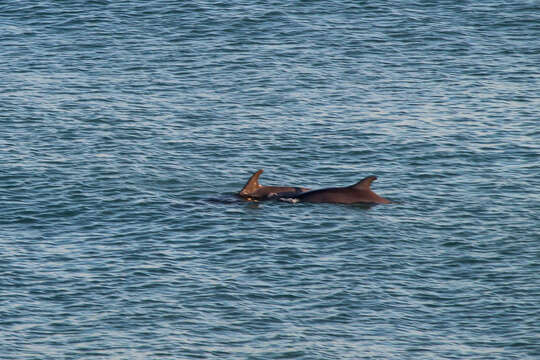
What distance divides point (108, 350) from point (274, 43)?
37376 millimetres

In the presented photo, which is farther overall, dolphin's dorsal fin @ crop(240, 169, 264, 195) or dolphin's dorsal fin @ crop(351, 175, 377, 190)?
dolphin's dorsal fin @ crop(240, 169, 264, 195)

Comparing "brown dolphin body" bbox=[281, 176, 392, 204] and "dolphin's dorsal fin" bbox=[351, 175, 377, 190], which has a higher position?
"dolphin's dorsal fin" bbox=[351, 175, 377, 190]

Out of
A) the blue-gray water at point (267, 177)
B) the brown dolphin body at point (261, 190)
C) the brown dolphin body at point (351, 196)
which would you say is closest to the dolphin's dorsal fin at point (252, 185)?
the brown dolphin body at point (261, 190)

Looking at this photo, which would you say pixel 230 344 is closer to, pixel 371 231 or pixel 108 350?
pixel 108 350

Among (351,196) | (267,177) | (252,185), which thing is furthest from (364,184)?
(267,177)

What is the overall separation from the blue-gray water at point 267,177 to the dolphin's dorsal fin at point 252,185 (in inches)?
19.9

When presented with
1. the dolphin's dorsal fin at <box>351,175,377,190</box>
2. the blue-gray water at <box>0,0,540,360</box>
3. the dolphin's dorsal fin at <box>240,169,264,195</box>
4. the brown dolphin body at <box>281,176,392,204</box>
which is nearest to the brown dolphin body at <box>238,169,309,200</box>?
the dolphin's dorsal fin at <box>240,169,264,195</box>

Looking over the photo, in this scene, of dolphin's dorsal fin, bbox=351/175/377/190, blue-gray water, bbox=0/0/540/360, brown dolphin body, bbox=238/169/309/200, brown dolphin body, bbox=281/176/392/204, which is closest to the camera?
blue-gray water, bbox=0/0/540/360

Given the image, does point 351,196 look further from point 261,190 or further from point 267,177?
point 267,177

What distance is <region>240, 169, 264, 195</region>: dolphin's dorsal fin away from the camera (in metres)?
40.9

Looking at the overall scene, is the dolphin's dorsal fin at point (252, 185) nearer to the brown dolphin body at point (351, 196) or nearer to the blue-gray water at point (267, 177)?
the blue-gray water at point (267, 177)

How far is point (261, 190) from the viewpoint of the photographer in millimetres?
41438

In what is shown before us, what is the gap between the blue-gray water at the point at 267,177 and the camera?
30891mm

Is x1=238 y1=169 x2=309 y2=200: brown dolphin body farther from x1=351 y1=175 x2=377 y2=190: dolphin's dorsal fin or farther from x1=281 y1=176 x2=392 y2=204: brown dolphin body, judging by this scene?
x1=351 y1=175 x2=377 y2=190: dolphin's dorsal fin
